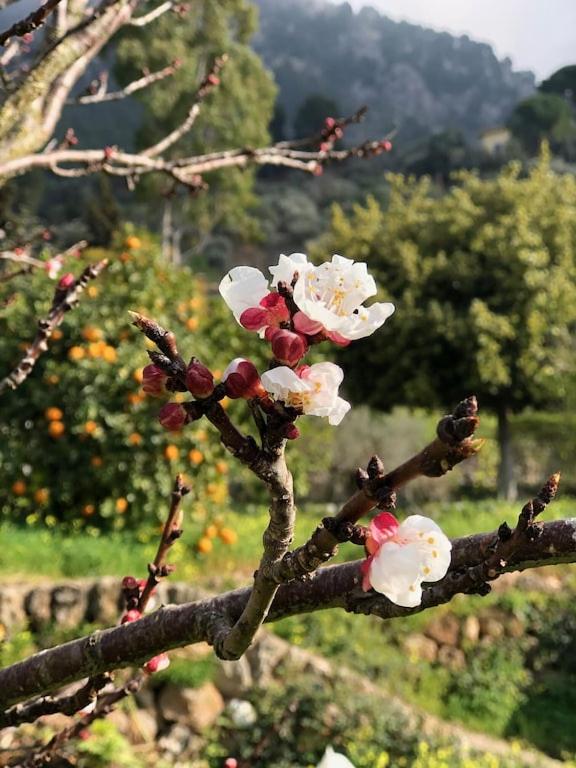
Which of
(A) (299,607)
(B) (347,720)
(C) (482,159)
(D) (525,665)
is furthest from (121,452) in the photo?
(C) (482,159)

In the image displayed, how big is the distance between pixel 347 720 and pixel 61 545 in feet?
8.66

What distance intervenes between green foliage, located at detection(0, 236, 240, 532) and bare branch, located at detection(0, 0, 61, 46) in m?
4.71

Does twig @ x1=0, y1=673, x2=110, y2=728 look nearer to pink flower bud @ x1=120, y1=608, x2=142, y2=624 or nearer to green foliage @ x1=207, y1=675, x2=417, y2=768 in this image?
pink flower bud @ x1=120, y1=608, x2=142, y2=624

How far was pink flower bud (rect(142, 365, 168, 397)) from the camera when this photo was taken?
698 mm

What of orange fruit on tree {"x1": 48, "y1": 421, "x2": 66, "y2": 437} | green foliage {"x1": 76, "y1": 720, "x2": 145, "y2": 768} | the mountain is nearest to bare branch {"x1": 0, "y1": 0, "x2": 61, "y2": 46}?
green foliage {"x1": 76, "y1": 720, "x2": 145, "y2": 768}

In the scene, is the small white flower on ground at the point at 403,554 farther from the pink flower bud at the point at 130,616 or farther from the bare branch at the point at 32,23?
Answer: the bare branch at the point at 32,23

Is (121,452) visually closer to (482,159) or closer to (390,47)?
(482,159)

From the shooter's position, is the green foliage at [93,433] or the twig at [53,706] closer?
the twig at [53,706]

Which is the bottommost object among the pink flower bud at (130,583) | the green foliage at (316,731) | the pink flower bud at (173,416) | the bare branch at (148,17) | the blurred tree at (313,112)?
the blurred tree at (313,112)

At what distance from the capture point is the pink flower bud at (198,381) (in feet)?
2.15

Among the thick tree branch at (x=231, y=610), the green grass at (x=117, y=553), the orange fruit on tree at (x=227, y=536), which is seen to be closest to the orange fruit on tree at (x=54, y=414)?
the green grass at (x=117, y=553)

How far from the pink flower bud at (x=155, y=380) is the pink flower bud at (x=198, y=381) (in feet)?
0.14

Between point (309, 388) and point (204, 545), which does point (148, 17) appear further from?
point (204, 545)

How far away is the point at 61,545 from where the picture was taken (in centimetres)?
566
